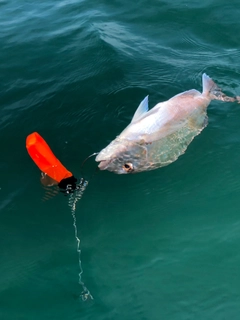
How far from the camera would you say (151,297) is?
4.64m

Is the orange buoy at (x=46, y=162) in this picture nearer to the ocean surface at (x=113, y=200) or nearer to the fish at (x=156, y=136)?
the ocean surface at (x=113, y=200)

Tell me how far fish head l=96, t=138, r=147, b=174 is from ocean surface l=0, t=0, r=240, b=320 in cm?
64

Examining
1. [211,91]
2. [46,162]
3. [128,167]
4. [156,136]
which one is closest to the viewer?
[128,167]

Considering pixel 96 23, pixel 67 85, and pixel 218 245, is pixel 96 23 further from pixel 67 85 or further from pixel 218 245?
pixel 218 245

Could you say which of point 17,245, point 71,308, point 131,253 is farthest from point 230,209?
point 17,245

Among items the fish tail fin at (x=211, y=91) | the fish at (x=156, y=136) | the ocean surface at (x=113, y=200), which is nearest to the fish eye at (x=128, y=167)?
the fish at (x=156, y=136)

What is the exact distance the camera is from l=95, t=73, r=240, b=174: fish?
5.15 meters

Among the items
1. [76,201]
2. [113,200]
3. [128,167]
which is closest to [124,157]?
[128,167]

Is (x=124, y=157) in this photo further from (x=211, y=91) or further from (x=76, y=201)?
(x=211, y=91)

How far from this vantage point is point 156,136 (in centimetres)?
538

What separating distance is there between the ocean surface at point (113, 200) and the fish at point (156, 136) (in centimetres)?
47

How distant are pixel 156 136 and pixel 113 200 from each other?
1106 mm

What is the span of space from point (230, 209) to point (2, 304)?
124 inches

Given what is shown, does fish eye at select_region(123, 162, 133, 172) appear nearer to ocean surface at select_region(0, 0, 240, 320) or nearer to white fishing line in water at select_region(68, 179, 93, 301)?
ocean surface at select_region(0, 0, 240, 320)
